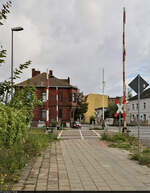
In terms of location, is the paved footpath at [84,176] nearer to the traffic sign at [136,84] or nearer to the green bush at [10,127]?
the green bush at [10,127]

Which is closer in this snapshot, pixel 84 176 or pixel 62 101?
pixel 84 176

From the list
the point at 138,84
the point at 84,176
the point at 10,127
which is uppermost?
the point at 138,84

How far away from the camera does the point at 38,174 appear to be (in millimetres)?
5832

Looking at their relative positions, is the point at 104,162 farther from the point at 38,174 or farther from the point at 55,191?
the point at 55,191

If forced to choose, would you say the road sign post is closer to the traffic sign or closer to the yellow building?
the traffic sign

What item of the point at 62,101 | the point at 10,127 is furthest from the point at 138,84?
the point at 62,101

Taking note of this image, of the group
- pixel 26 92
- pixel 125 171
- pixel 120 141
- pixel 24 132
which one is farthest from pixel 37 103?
pixel 120 141

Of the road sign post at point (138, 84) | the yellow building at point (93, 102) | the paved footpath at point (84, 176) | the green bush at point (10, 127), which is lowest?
the paved footpath at point (84, 176)

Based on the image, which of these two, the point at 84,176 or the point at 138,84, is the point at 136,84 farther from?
the point at 84,176

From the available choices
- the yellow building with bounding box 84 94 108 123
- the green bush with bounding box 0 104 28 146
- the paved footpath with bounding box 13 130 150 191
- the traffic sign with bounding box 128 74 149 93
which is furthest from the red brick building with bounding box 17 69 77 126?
the yellow building with bounding box 84 94 108 123

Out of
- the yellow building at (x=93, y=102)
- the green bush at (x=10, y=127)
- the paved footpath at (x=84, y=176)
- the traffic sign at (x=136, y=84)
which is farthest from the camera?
the yellow building at (x=93, y=102)

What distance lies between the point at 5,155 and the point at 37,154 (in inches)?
117

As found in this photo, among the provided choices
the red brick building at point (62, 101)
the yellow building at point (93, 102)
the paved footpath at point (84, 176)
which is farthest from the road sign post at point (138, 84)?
the yellow building at point (93, 102)

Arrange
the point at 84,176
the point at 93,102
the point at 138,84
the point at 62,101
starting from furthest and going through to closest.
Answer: the point at 93,102, the point at 62,101, the point at 138,84, the point at 84,176
